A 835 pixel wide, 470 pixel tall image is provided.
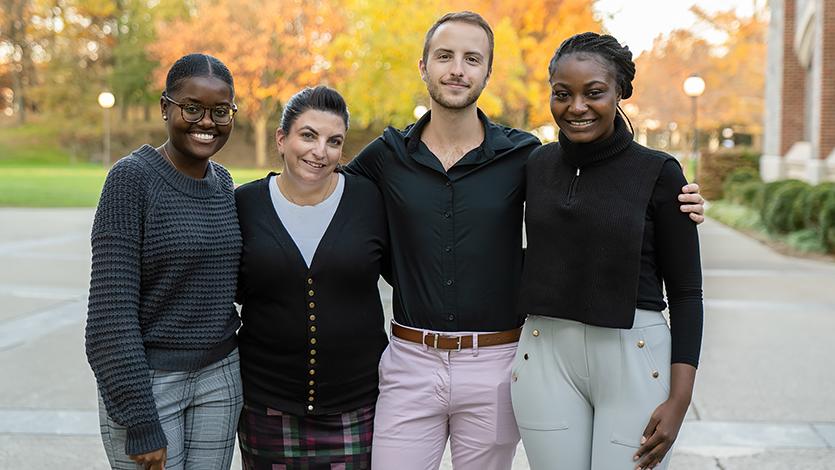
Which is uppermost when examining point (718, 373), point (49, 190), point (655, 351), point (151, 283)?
point (49, 190)

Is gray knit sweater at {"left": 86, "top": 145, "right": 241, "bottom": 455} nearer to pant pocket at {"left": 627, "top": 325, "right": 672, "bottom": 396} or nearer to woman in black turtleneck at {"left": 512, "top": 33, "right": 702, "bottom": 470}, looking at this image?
woman in black turtleneck at {"left": 512, "top": 33, "right": 702, "bottom": 470}

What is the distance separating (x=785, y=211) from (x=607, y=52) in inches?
528

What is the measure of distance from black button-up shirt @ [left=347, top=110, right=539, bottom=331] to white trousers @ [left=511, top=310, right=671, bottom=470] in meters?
0.34

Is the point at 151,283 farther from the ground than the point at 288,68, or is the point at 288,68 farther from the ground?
the point at 288,68

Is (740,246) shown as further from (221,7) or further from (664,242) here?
(221,7)

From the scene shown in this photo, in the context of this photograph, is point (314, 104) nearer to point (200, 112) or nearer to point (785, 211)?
point (200, 112)

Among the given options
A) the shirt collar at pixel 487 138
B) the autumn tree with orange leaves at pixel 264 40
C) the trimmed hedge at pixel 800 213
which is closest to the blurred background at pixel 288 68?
the autumn tree with orange leaves at pixel 264 40

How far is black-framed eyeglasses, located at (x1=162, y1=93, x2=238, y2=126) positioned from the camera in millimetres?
2693

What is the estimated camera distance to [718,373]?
6.51 meters

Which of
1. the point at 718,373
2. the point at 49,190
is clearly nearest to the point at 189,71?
the point at 718,373

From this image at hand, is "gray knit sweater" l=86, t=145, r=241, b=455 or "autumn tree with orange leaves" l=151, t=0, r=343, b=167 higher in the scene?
"autumn tree with orange leaves" l=151, t=0, r=343, b=167

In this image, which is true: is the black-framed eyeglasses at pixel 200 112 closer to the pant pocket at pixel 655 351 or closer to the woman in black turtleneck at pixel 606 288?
the woman in black turtleneck at pixel 606 288

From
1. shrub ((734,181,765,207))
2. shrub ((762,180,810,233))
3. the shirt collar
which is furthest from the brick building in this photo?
the shirt collar

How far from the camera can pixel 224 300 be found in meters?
2.78
